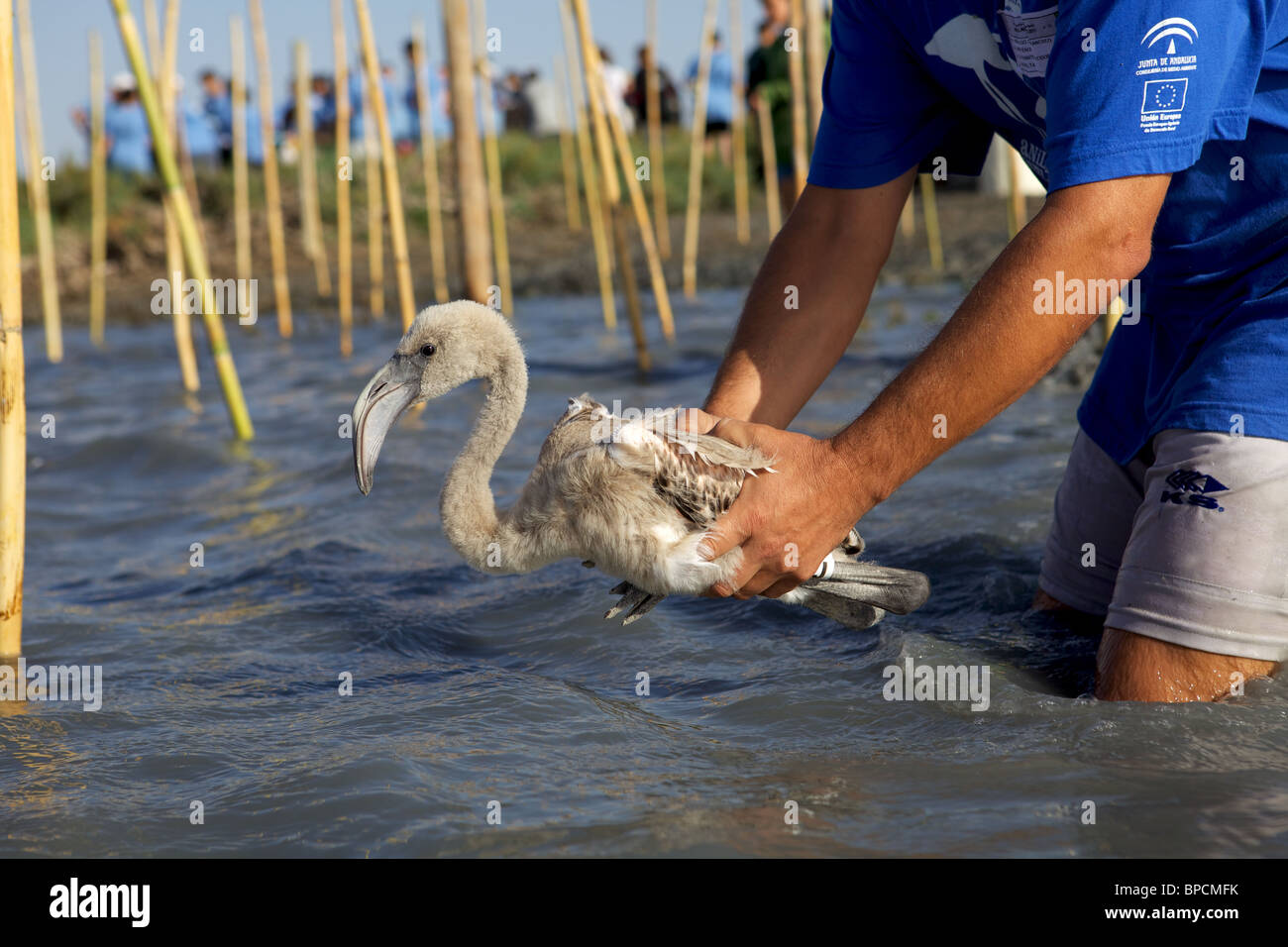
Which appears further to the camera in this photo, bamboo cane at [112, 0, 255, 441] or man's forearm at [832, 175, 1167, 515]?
bamboo cane at [112, 0, 255, 441]

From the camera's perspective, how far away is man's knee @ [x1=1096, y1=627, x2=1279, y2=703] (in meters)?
3.03

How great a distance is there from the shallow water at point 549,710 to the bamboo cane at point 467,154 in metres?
2.63

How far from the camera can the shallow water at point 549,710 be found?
2.83 metres

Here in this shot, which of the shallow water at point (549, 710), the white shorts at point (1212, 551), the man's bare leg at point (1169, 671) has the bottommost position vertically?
the shallow water at point (549, 710)

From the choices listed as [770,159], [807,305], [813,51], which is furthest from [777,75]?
[807,305]

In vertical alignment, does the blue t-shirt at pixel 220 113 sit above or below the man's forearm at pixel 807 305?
above

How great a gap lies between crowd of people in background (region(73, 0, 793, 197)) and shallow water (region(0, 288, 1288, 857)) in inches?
225

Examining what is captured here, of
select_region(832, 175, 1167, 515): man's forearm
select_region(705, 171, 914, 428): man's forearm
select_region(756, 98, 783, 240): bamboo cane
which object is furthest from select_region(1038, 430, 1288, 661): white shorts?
select_region(756, 98, 783, 240): bamboo cane

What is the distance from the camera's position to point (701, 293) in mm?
14023

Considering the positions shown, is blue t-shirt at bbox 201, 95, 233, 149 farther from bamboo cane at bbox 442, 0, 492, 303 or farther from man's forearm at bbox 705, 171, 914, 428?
man's forearm at bbox 705, 171, 914, 428

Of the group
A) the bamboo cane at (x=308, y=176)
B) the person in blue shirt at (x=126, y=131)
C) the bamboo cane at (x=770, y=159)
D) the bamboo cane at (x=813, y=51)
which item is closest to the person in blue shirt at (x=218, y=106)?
the person in blue shirt at (x=126, y=131)

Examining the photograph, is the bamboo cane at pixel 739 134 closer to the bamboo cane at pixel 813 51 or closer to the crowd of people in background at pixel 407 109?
the crowd of people in background at pixel 407 109
